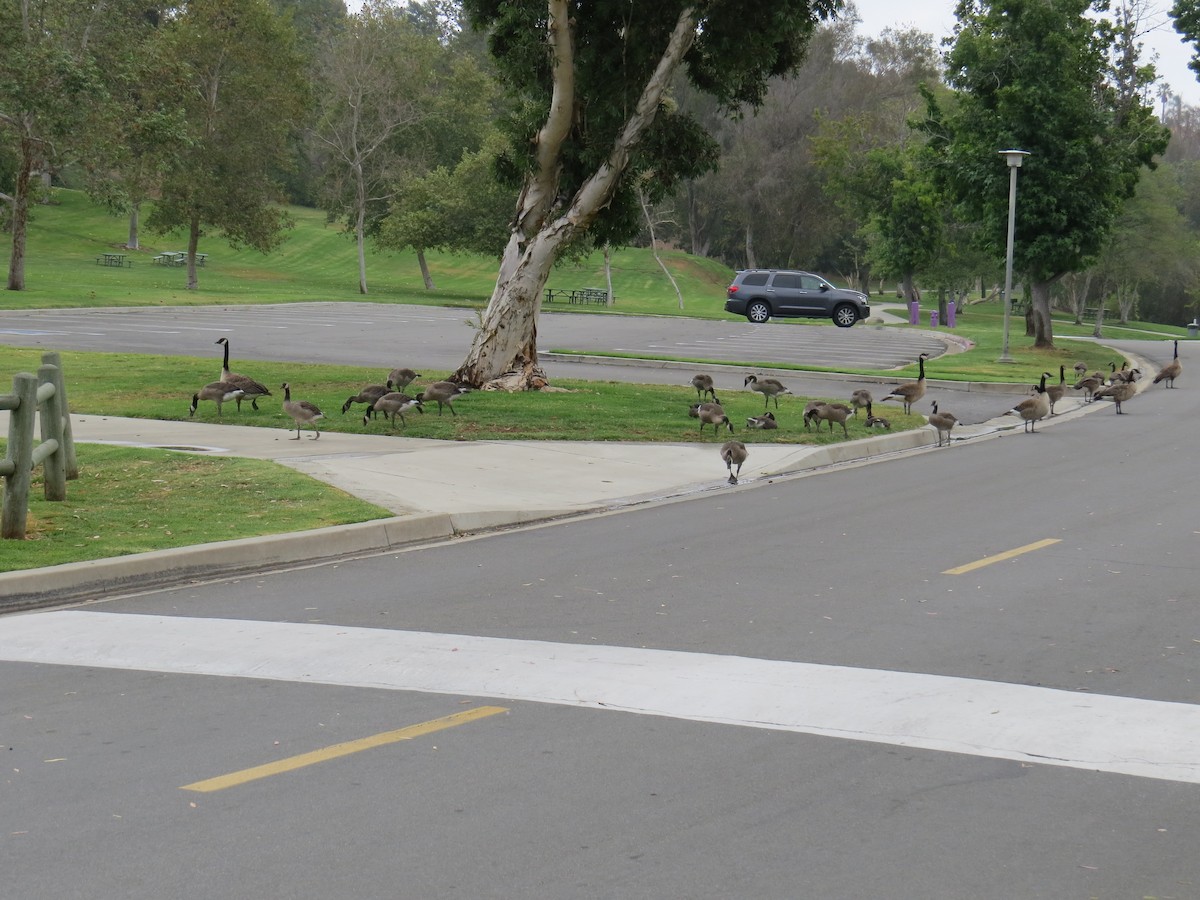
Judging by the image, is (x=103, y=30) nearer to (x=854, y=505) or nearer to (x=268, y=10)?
(x=268, y=10)

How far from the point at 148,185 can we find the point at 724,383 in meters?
37.3

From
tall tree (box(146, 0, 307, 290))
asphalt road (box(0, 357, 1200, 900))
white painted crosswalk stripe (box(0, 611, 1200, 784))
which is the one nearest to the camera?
asphalt road (box(0, 357, 1200, 900))

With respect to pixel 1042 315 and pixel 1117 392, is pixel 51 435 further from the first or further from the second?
pixel 1042 315

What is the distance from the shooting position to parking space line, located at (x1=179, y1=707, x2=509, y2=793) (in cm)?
569

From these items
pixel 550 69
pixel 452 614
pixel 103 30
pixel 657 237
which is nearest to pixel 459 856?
pixel 452 614

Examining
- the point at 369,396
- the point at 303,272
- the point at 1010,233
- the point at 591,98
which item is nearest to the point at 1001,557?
the point at 369,396

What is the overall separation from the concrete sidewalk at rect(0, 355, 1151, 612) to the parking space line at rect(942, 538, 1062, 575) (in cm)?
416

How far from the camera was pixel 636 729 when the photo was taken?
255 inches

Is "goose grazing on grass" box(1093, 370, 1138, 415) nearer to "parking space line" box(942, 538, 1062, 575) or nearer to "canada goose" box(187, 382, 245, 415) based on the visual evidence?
"parking space line" box(942, 538, 1062, 575)

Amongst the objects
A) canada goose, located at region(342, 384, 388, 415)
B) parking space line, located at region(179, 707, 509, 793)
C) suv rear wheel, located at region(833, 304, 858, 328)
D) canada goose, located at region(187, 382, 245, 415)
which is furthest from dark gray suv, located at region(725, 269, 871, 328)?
parking space line, located at region(179, 707, 509, 793)

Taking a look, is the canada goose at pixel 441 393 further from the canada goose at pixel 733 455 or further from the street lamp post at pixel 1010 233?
the street lamp post at pixel 1010 233

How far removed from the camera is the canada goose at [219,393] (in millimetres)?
18859

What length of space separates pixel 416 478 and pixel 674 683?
25.1ft

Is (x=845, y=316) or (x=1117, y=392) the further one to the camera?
(x=845, y=316)
